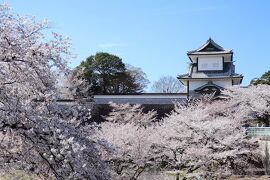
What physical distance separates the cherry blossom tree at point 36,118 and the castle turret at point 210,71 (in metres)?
23.0

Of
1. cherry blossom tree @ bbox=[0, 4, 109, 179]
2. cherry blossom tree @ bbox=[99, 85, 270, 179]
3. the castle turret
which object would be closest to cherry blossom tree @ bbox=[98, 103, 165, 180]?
cherry blossom tree @ bbox=[99, 85, 270, 179]

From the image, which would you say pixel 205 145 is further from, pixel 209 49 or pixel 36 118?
pixel 209 49

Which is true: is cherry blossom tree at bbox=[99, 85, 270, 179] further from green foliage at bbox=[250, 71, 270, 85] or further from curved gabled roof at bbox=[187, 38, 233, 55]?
green foliage at bbox=[250, 71, 270, 85]

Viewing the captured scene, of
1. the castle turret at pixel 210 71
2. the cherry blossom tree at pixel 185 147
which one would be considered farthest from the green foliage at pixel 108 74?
the cherry blossom tree at pixel 185 147

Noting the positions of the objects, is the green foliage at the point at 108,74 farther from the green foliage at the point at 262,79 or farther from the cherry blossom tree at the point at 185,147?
the cherry blossom tree at the point at 185,147

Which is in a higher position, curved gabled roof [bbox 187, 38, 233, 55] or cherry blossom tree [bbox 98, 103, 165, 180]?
curved gabled roof [bbox 187, 38, 233, 55]

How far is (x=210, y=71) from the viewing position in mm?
29156

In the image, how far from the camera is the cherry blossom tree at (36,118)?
4258 mm

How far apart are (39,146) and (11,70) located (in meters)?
0.88

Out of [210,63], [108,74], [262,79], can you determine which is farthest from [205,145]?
[108,74]

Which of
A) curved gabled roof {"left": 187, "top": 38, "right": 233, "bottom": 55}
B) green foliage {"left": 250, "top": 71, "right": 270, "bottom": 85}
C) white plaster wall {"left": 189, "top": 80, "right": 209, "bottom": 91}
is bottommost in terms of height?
white plaster wall {"left": 189, "top": 80, "right": 209, "bottom": 91}

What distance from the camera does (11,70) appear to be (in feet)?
14.9

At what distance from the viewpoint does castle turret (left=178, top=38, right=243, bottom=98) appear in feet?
91.2

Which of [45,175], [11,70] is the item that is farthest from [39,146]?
[11,70]
